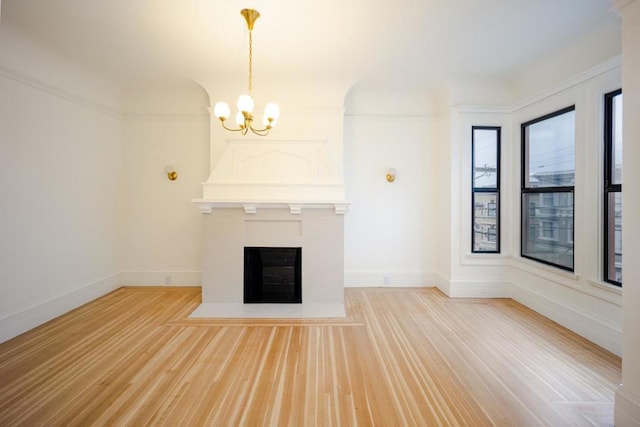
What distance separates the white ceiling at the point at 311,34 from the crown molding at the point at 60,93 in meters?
0.40

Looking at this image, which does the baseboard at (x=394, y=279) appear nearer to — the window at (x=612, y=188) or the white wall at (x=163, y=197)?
the window at (x=612, y=188)

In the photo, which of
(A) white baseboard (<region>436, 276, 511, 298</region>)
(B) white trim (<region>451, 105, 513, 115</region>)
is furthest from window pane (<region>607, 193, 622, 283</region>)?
(B) white trim (<region>451, 105, 513, 115</region>)

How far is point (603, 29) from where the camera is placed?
2.74 metres

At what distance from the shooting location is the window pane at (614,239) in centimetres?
267

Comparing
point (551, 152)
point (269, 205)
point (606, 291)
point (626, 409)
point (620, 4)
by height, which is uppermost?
point (620, 4)

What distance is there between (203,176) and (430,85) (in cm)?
358

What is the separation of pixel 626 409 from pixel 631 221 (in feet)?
3.54

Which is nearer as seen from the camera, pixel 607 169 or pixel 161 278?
pixel 607 169

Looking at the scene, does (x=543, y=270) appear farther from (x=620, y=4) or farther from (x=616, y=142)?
(x=620, y=4)

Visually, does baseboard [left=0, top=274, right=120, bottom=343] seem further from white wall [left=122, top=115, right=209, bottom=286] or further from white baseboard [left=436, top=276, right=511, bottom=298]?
white baseboard [left=436, top=276, right=511, bottom=298]

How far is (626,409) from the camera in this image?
1683 millimetres

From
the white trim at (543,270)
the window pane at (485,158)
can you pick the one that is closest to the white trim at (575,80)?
the window pane at (485,158)

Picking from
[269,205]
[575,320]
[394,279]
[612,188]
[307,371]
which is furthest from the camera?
[394,279]

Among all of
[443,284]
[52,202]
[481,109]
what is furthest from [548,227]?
[52,202]
